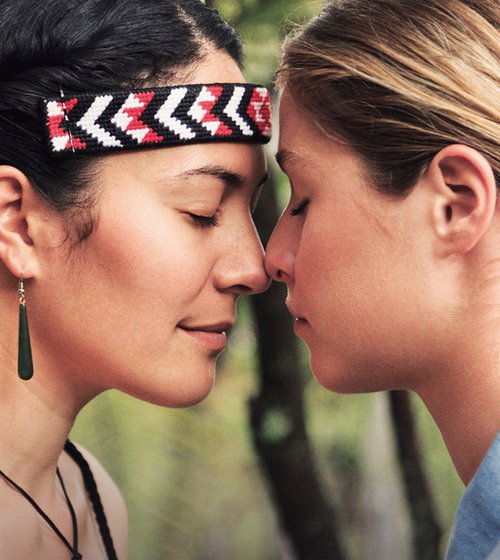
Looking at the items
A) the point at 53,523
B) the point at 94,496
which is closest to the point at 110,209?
the point at 53,523

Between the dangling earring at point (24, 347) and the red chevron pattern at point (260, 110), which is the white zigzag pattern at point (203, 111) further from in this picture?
the dangling earring at point (24, 347)

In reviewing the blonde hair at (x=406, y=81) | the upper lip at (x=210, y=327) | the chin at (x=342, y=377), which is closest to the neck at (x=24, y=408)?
the upper lip at (x=210, y=327)

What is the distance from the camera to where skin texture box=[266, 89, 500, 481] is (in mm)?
1376

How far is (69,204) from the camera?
1506mm

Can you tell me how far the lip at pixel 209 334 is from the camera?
161cm

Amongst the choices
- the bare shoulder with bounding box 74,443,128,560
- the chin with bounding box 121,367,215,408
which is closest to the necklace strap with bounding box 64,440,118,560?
the bare shoulder with bounding box 74,443,128,560

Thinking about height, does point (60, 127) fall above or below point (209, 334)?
above

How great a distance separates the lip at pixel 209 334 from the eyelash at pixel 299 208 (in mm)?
235

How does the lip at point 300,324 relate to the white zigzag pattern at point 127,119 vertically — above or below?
below

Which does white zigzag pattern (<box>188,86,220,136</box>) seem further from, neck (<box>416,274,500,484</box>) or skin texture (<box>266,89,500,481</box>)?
neck (<box>416,274,500,484</box>)

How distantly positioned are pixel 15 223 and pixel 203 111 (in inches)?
14.3

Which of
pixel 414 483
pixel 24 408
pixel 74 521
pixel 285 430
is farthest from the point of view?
pixel 414 483

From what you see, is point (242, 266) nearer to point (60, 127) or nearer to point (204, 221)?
point (204, 221)

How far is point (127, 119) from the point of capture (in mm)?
1506
